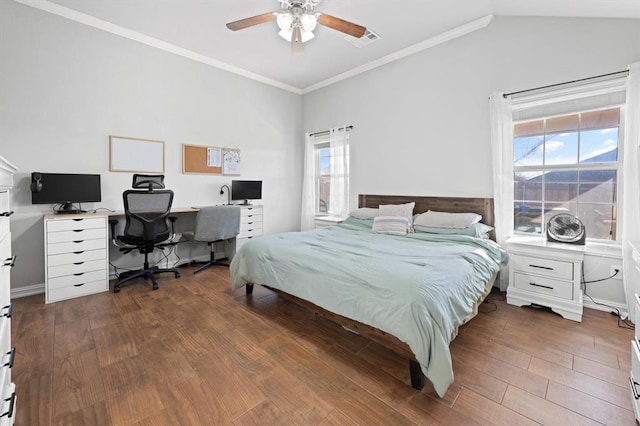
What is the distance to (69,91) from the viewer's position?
307 cm

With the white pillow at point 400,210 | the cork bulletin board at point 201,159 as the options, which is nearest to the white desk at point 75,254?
the cork bulletin board at point 201,159

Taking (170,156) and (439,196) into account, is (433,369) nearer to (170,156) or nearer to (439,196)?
(439,196)

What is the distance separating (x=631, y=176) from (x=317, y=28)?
3359 mm

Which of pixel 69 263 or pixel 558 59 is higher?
pixel 558 59

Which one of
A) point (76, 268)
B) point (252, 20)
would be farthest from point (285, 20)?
point (76, 268)

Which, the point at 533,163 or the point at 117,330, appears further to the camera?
the point at 533,163

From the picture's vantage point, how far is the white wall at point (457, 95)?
2512 mm

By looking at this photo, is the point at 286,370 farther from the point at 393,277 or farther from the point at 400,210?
the point at 400,210

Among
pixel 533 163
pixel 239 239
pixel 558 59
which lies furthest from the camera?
pixel 239 239

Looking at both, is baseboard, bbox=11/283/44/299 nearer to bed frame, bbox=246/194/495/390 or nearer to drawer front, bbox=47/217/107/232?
drawer front, bbox=47/217/107/232

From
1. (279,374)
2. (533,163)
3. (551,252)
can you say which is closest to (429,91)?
(533,163)

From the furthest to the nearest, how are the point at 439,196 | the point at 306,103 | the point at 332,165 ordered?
the point at 306,103 < the point at 332,165 < the point at 439,196

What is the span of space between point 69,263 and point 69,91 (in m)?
1.91

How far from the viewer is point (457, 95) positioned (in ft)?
11.0
